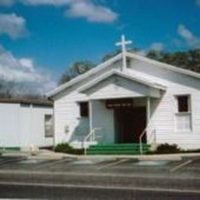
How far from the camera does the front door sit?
1275 inches

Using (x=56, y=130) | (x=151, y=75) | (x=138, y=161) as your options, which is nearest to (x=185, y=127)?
(x=151, y=75)

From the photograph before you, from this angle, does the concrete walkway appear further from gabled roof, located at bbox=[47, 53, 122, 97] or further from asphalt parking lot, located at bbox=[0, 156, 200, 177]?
gabled roof, located at bbox=[47, 53, 122, 97]

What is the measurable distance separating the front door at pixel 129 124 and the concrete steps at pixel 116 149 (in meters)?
2.31

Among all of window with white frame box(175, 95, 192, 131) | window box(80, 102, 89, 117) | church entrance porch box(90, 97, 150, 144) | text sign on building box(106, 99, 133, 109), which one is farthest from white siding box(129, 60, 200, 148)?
window box(80, 102, 89, 117)

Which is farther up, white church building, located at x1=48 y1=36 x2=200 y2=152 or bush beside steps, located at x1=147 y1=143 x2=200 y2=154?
white church building, located at x1=48 y1=36 x2=200 y2=152

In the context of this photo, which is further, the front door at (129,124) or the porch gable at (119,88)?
the front door at (129,124)

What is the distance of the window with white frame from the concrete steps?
2.21m

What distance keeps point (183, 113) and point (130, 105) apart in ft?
9.37

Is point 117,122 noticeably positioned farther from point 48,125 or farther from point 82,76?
point 48,125

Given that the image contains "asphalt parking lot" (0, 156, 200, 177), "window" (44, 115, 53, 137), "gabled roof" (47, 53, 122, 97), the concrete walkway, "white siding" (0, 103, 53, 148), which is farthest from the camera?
"window" (44, 115, 53, 137)

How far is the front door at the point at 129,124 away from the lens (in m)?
32.4

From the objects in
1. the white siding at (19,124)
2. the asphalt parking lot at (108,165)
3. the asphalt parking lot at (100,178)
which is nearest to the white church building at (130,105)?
the white siding at (19,124)

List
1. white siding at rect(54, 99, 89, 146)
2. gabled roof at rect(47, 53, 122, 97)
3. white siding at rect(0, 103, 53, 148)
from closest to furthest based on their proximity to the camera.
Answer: gabled roof at rect(47, 53, 122, 97) → white siding at rect(54, 99, 89, 146) → white siding at rect(0, 103, 53, 148)

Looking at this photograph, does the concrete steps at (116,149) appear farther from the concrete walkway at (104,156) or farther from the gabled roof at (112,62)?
the gabled roof at (112,62)
